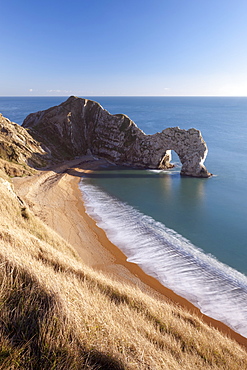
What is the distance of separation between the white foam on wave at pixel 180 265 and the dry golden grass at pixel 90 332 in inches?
294

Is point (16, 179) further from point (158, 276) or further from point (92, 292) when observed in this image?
point (92, 292)

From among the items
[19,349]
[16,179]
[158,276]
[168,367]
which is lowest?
[158,276]

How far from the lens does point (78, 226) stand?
24.8 m

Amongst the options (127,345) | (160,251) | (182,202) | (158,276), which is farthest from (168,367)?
(182,202)

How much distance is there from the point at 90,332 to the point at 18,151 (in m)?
41.3

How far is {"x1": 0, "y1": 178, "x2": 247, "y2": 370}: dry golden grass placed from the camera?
169 inches

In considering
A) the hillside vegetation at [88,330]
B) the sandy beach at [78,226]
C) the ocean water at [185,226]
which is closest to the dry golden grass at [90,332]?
the hillside vegetation at [88,330]

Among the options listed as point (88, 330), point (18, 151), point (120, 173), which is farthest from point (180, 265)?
point (18, 151)

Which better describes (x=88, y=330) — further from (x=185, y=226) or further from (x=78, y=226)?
(x=185, y=226)

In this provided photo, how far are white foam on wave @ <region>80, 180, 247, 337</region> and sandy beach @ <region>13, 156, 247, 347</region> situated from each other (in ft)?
2.28

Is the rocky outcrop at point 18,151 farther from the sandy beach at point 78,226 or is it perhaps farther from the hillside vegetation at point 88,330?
the hillside vegetation at point 88,330

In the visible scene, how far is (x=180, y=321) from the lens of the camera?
8352 mm

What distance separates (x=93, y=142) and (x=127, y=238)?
37555 millimetres

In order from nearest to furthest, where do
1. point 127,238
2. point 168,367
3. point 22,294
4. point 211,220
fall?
point 168,367, point 22,294, point 127,238, point 211,220
